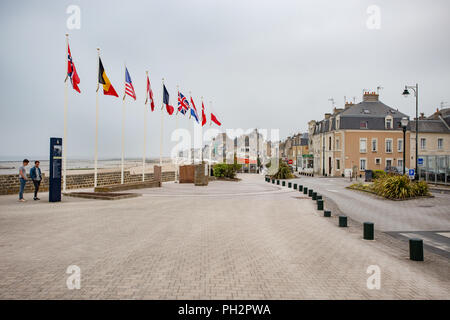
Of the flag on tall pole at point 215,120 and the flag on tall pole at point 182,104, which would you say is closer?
the flag on tall pole at point 182,104

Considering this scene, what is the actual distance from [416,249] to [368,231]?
6.34ft

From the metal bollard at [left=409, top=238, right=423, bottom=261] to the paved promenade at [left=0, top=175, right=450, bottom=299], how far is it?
0.64 ft

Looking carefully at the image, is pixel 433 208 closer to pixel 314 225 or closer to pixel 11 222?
pixel 314 225

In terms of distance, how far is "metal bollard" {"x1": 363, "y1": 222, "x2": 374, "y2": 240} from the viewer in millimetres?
8750

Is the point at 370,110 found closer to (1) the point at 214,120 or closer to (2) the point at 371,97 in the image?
(2) the point at 371,97

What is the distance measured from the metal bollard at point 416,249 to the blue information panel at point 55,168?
13.6 metres

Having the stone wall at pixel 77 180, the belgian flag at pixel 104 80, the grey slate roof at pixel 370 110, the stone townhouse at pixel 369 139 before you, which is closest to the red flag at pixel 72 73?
the belgian flag at pixel 104 80

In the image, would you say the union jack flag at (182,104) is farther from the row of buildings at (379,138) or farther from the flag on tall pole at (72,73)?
the row of buildings at (379,138)

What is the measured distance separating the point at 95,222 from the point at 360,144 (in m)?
46.4

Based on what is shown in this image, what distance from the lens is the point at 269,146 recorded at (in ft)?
350

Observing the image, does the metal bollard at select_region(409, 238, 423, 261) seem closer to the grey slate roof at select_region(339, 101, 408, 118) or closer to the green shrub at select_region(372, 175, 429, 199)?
the green shrub at select_region(372, 175, 429, 199)

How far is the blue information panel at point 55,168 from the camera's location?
1405cm

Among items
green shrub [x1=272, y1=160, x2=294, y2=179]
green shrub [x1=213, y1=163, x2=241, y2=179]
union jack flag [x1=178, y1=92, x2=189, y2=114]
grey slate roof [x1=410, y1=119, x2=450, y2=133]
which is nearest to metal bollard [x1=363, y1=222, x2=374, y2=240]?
union jack flag [x1=178, y1=92, x2=189, y2=114]

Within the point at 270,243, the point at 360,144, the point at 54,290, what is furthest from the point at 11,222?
the point at 360,144
